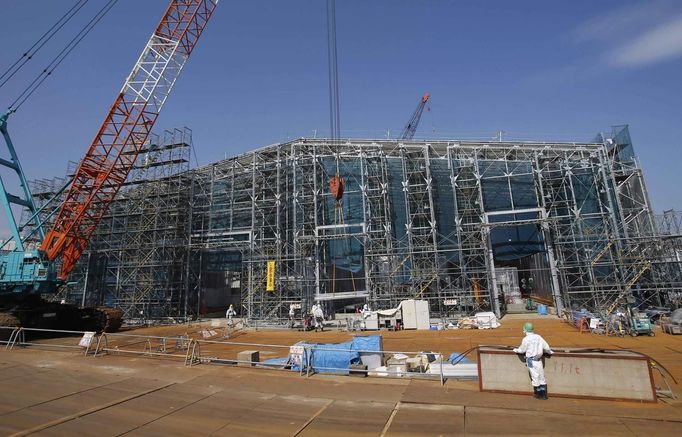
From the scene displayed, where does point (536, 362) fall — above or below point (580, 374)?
above

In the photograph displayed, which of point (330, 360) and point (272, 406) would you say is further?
point (330, 360)

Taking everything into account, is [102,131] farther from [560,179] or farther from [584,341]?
[560,179]

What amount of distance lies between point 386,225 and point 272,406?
23550 mm

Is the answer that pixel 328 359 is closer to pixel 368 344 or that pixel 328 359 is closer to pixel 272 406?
pixel 368 344

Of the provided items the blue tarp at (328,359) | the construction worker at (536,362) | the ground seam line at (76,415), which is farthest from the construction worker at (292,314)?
the construction worker at (536,362)

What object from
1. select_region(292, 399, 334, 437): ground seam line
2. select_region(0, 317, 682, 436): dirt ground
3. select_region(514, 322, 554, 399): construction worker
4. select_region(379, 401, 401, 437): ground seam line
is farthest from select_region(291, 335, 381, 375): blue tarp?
select_region(514, 322, 554, 399): construction worker

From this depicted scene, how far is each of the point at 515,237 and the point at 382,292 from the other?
13080mm

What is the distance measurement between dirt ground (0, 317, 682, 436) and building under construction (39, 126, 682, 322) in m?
18.7

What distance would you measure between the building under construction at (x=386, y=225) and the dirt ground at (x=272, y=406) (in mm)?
18660

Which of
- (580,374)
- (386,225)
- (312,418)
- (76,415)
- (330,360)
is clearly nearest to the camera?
(312,418)

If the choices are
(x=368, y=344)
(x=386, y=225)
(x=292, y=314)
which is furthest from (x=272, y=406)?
(x=386, y=225)

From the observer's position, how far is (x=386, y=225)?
30375mm

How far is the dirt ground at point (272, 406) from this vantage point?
6430 millimetres

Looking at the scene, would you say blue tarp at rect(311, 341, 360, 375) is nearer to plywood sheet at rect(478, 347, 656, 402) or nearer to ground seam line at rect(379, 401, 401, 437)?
ground seam line at rect(379, 401, 401, 437)
